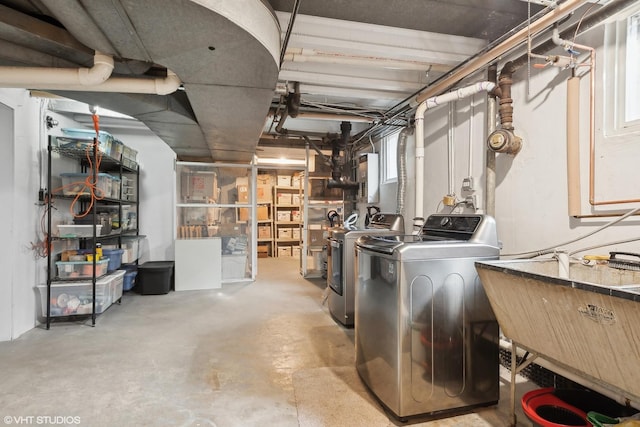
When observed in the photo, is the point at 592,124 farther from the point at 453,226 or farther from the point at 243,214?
the point at 243,214

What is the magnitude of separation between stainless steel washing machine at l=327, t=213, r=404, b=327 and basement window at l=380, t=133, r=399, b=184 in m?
1.17

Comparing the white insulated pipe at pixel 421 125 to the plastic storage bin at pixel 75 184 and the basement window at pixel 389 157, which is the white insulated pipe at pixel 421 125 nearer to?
the basement window at pixel 389 157

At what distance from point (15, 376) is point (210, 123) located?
256 centimetres

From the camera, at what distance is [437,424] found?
5.98 ft

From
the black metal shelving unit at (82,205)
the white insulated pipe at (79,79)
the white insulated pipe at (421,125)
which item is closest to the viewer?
the white insulated pipe at (79,79)

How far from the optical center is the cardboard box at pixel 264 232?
8492 millimetres

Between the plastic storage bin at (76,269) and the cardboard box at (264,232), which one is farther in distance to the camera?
the cardboard box at (264,232)

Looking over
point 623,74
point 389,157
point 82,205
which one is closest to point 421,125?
point 623,74

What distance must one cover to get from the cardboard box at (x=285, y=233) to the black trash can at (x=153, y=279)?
4.05 m

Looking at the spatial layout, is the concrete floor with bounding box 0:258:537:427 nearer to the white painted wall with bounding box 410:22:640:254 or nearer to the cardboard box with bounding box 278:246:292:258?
the white painted wall with bounding box 410:22:640:254

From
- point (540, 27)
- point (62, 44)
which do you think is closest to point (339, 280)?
point (540, 27)

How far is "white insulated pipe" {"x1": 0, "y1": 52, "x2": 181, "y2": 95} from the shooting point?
6.47 ft

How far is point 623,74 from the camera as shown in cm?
178

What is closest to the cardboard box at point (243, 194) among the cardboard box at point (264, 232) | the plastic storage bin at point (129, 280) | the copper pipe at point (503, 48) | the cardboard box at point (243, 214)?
the cardboard box at point (243, 214)
